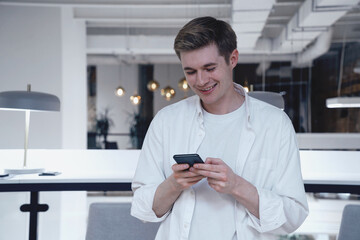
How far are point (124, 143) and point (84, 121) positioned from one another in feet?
15.1

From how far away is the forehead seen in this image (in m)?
1.32

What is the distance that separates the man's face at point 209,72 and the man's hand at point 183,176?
28 centimetres

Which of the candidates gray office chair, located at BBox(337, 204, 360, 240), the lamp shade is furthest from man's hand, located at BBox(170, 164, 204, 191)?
the lamp shade

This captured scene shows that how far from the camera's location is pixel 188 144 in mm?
1407

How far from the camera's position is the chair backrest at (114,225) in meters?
2.18

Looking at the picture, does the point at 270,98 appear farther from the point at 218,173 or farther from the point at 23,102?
the point at 218,173

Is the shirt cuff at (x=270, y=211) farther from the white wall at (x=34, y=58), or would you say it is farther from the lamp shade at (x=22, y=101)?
the white wall at (x=34, y=58)

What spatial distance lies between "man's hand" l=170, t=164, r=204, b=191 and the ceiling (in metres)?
4.61

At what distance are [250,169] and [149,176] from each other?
0.35 meters

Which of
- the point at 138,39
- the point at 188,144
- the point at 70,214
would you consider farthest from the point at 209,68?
the point at 138,39

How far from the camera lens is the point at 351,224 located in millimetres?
2090

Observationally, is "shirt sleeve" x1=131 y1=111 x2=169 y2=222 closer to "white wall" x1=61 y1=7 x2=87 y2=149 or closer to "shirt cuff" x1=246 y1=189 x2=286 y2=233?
"shirt cuff" x1=246 y1=189 x2=286 y2=233

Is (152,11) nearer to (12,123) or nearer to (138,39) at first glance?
(138,39)

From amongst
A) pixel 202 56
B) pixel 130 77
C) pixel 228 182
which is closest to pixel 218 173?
pixel 228 182
